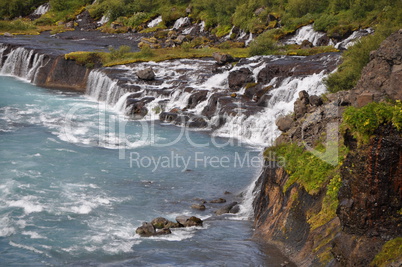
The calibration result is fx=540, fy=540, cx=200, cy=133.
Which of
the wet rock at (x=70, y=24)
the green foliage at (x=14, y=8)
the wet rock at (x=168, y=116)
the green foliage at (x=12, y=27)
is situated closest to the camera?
the wet rock at (x=168, y=116)

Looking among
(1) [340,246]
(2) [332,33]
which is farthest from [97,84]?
(1) [340,246]

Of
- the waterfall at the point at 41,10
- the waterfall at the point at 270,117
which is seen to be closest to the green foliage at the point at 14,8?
the waterfall at the point at 41,10

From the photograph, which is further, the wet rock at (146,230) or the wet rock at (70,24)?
the wet rock at (70,24)

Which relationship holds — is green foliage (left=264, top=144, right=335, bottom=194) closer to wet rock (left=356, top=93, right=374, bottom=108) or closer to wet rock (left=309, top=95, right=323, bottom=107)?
wet rock (left=356, top=93, right=374, bottom=108)

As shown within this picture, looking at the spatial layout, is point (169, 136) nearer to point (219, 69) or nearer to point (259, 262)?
point (219, 69)

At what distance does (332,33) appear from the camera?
49656 millimetres

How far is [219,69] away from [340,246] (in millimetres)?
31721

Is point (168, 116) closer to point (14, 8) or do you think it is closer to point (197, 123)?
point (197, 123)

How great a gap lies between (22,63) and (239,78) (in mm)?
24861

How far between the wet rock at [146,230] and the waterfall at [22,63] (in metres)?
34.9

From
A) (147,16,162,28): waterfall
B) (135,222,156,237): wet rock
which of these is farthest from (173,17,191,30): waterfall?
(135,222,156,237): wet rock

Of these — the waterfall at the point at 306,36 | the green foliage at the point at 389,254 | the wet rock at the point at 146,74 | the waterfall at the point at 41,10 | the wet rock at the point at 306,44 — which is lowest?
the green foliage at the point at 389,254

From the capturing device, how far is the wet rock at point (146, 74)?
43.6 meters

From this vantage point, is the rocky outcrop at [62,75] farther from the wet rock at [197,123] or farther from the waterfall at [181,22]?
the waterfall at [181,22]
